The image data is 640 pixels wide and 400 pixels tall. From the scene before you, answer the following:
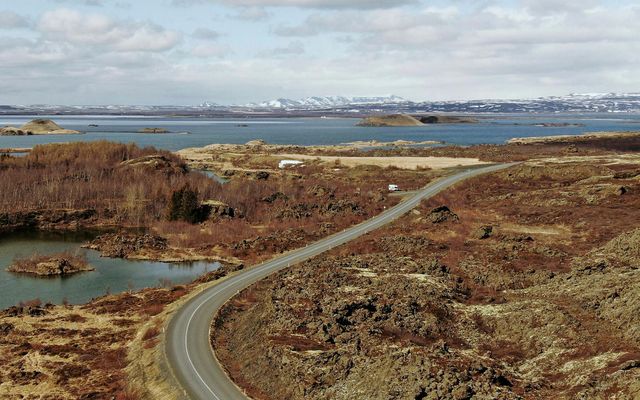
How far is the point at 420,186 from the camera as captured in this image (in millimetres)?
128000

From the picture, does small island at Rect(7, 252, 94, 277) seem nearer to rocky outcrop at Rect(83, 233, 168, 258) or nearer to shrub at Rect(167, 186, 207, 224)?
rocky outcrop at Rect(83, 233, 168, 258)

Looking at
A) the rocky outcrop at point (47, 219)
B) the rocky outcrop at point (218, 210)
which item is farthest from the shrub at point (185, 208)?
the rocky outcrop at point (47, 219)

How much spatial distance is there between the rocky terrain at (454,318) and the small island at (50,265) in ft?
105

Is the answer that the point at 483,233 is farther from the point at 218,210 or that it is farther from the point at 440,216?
the point at 218,210

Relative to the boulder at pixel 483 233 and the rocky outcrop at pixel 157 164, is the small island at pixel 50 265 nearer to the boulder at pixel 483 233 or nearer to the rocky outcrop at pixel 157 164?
the boulder at pixel 483 233

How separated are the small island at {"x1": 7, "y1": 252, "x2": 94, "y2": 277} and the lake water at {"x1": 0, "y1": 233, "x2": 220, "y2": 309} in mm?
1238

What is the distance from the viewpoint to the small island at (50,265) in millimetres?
79231

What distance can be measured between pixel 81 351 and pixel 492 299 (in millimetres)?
40981

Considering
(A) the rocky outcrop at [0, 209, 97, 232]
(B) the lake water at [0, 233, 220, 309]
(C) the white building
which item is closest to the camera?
(B) the lake water at [0, 233, 220, 309]

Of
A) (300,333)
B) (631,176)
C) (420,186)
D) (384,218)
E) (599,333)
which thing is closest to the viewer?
(599,333)

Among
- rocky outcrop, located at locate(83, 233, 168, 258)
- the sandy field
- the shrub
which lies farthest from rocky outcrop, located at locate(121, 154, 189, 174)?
rocky outcrop, located at locate(83, 233, 168, 258)

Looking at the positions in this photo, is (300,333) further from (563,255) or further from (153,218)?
(153,218)

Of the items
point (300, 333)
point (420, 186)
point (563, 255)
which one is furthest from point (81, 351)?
point (420, 186)

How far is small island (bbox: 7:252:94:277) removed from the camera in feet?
260
